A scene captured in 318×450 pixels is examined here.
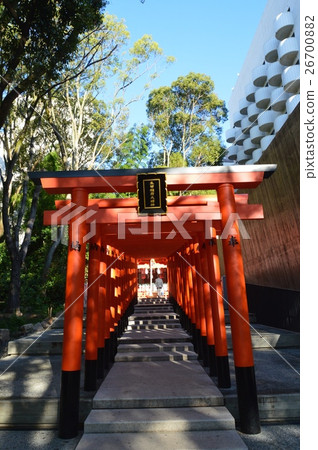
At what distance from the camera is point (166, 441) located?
12.4 ft

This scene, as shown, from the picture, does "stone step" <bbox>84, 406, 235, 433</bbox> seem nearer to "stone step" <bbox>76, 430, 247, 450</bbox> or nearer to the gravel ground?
"stone step" <bbox>76, 430, 247, 450</bbox>

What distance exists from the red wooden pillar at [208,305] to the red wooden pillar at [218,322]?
28cm

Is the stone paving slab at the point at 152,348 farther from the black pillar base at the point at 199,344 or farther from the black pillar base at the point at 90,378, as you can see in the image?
the black pillar base at the point at 90,378

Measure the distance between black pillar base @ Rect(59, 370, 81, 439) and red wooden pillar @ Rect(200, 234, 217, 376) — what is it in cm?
284

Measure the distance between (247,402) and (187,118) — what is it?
2254cm

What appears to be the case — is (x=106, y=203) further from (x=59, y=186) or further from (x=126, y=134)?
(x=126, y=134)

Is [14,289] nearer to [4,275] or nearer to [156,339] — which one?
[4,275]

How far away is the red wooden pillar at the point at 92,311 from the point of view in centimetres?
542

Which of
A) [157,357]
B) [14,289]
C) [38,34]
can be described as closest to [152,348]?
[157,357]

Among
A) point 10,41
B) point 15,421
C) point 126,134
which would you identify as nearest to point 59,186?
point 15,421

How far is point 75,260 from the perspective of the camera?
4.69 m

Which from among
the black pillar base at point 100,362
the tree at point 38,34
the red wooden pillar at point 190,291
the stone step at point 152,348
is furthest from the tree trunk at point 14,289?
the red wooden pillar at point 190,291

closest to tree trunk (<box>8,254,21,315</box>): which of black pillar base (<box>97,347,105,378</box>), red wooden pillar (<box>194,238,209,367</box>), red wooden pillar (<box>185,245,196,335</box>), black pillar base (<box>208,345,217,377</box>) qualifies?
black pillar base (<box>97,347,105,378</box>)

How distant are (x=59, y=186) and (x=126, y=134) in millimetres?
13226
